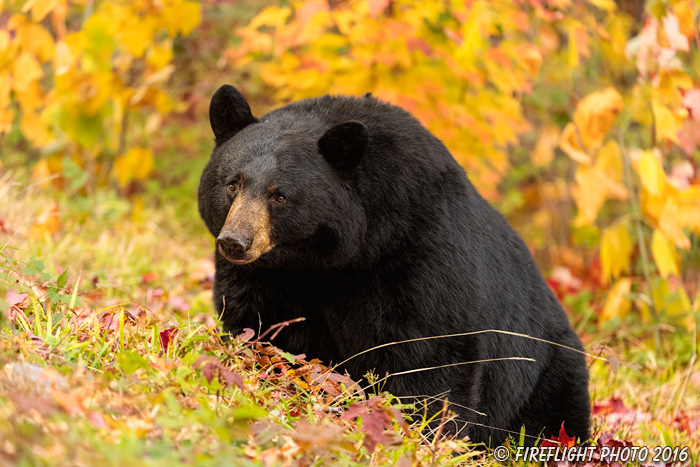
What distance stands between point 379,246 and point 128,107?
162 inches

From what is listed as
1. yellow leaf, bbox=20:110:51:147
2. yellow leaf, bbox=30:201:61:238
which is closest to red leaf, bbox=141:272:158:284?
yellow leaf, bbox=30:201:61:238

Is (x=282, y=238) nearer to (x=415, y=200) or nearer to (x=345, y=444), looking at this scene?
(x=415, y=200)

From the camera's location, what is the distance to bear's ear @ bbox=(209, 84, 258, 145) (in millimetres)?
3094

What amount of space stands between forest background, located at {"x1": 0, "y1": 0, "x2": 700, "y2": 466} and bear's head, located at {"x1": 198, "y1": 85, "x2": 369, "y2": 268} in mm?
430

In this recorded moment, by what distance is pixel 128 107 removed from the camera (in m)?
6.31

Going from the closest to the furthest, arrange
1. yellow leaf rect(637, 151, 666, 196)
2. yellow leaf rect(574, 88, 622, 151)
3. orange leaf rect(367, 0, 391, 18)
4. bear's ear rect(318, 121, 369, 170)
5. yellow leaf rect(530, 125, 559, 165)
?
bear's ear rect(318, 121, 369, 170)
orange leaf rect(367, 0, 391, 18)
yellow leaf rect(637, 151, 666, 196)
yellow leaf rect(574, 88, 622, 151)
yellow leaf rect(530, 125, 559, 165)

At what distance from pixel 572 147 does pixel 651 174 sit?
1.81 ft

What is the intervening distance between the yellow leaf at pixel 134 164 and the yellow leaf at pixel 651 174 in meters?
4.02

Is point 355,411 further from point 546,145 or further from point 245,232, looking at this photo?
point 546,145

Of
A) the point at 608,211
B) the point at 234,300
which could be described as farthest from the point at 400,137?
the point at 608,211

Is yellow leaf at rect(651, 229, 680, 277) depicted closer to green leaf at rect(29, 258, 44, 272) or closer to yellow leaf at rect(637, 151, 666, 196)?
yellow leaf at rect(637, 151, 666, 196)

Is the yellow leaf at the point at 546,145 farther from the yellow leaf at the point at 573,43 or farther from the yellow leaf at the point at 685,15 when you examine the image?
the yellow leaf at the point at 685,15

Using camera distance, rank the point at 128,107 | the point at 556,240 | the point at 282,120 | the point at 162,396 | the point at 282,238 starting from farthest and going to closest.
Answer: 1. the point at 556,240
2. the point at 128,107
3. the point at 282,120
4. the point at 282,238
5. the point at 162,396

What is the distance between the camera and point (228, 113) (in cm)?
316
